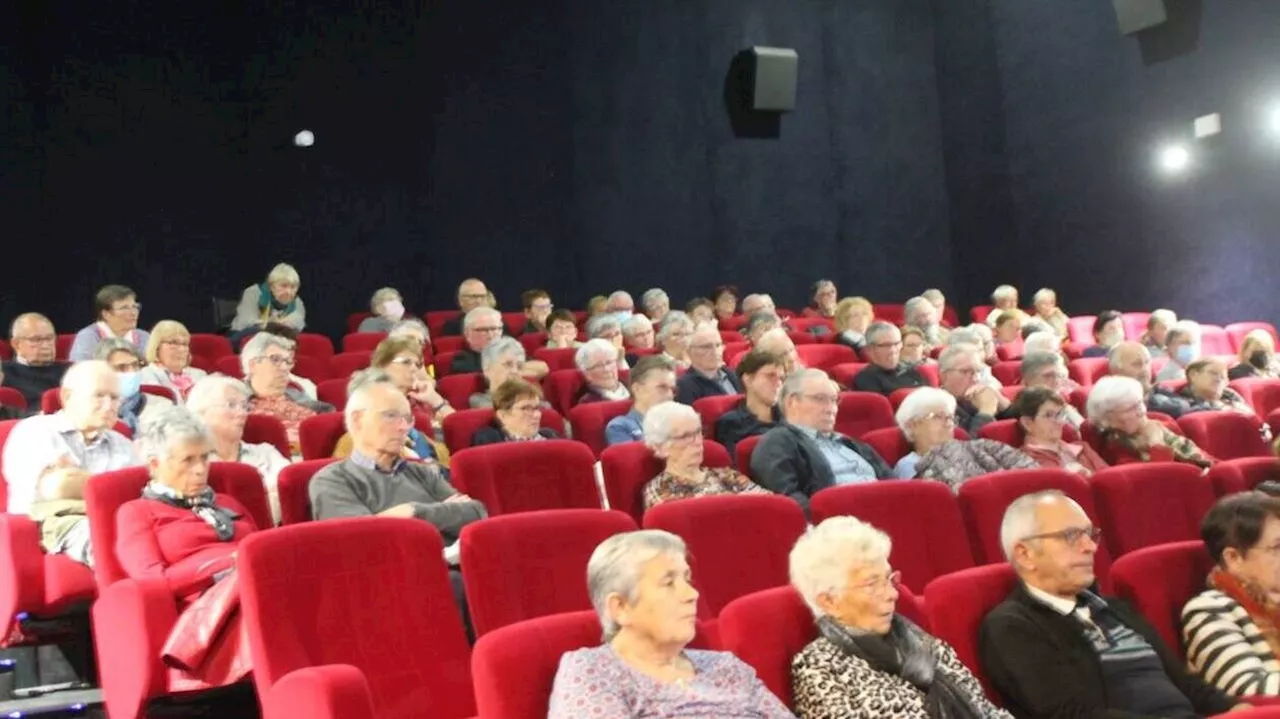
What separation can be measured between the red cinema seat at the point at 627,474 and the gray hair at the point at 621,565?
1.11 meters

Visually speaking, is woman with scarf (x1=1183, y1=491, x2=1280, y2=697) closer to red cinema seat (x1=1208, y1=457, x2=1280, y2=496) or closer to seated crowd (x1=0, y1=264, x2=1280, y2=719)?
seated crowd (x1=0, y1=264, x2=1280, y2=719)

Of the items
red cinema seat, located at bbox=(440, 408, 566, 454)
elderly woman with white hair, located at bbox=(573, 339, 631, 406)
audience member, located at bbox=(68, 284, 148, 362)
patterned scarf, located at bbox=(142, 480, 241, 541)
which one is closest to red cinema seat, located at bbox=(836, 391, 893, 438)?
elderly woman with white hair, located at bbox=(573, 339, 631, 406)

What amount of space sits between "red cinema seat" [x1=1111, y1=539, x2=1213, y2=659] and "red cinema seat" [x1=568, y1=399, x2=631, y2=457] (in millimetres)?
1606

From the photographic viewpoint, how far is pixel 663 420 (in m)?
2.86

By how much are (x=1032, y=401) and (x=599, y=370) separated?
1.28 meters

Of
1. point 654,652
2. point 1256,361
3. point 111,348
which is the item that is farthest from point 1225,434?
point 111,348

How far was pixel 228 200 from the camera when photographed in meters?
5.91

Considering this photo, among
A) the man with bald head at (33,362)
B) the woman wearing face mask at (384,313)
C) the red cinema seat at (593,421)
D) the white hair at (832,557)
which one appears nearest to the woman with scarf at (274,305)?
the woman wearing face mask at (384,313)

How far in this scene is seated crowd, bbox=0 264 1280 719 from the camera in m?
1.82

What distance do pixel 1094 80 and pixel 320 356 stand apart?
13.4ft

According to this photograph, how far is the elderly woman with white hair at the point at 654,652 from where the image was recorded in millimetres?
1639

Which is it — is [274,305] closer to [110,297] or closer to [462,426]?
[110,297]

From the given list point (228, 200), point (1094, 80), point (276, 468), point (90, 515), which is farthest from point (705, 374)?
point (1094, 80)

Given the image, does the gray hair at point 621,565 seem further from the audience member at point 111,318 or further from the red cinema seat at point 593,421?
the audience member at point 111,318
